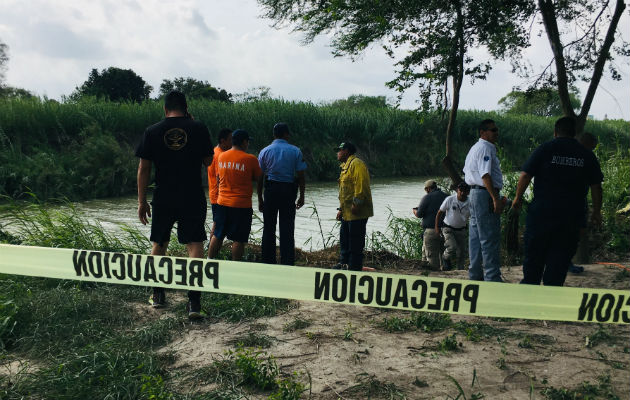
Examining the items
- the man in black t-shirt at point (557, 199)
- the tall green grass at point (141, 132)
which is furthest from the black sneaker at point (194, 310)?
the tall green grass at point (141, 132)

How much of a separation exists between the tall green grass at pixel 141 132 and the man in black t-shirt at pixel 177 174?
284 inches

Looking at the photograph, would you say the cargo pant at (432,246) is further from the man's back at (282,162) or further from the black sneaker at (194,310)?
the black sneaker at (194,310)

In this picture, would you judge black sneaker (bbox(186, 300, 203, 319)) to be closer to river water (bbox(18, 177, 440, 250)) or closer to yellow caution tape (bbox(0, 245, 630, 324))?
yellow caution tape (bbox(0, 245, 630, 324))

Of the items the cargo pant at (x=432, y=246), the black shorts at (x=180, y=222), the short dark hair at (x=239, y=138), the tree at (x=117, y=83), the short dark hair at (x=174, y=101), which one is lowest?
the cargo pant at (x=432, y=246)

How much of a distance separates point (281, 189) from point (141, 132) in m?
16.3

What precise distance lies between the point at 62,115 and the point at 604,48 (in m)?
17.6

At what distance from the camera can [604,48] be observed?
729 cm

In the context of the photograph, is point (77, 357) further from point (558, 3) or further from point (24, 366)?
point (558, 3)

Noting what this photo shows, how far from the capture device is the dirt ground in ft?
10.8

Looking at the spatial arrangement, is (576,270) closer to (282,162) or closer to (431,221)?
(431,221)

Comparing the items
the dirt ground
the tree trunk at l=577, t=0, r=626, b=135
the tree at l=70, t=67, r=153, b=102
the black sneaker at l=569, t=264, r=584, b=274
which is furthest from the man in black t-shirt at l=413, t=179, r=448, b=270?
the tree at l=70, t=67, r=153, b=102

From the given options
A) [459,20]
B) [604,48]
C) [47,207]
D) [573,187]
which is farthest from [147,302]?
[604,48]

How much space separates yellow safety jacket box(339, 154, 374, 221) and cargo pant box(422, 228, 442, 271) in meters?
2.25

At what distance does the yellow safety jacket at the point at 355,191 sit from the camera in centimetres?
662
